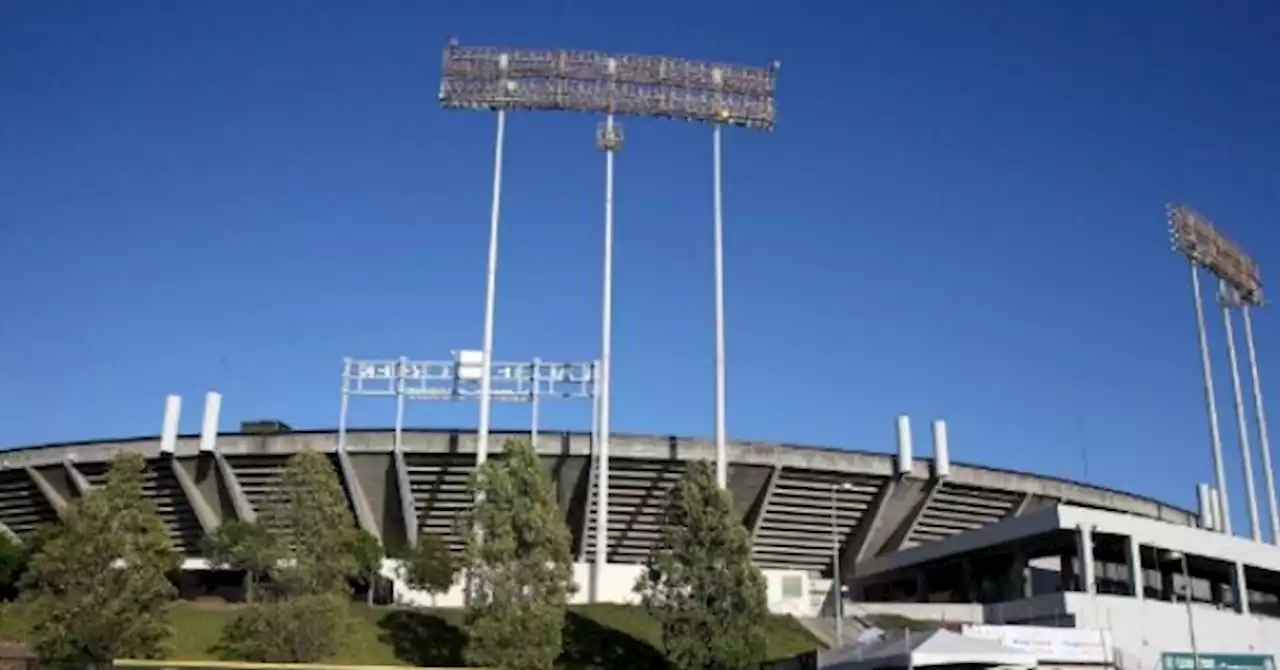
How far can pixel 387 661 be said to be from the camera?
1870 inches

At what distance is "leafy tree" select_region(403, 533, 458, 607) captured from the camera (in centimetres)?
6139

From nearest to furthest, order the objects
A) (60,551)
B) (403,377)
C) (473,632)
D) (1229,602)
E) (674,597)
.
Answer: (60,551), (473,632), (674,597), (403,377), (1229,602)

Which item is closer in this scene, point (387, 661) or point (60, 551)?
point (60, 551)

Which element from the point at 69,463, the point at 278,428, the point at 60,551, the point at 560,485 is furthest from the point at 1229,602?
the point at 69,463

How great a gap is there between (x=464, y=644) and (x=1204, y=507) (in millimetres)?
67833

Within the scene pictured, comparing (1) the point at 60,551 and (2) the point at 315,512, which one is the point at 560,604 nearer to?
(2) the point at 315,512

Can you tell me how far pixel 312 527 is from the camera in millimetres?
42156

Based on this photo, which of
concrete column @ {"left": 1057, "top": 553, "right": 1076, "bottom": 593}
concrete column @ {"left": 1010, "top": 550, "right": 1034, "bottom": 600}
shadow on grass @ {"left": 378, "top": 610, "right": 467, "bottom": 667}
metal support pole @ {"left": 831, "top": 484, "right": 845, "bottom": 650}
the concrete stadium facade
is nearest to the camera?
shadow on grass @ {"left": 378, "top": 610, "right": 467, "bottom": 667}

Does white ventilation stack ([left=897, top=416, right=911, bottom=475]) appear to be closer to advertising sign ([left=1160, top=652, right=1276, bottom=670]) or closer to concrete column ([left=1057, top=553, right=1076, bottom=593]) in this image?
concrete column ([left=1057, top=553, right=1076, bottom=593])

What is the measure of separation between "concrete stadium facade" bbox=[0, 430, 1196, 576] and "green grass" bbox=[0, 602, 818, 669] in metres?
14.4

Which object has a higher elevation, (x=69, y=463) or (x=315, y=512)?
(x=69, y=463)

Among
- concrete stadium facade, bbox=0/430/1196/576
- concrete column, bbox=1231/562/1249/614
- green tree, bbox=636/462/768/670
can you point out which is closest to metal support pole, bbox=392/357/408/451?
concrete stadium facade, bbox=0/430/1196/576

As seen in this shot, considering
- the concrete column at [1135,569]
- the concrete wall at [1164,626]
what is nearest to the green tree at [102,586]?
the concrete wall at [1164,626]

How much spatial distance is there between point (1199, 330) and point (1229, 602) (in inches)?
745
